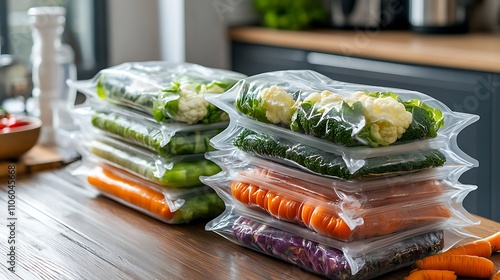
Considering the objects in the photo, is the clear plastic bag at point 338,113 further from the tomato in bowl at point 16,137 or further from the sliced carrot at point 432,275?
the tomato in bowl at point 16,137

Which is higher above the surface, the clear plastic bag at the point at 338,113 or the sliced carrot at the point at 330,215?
the clear plastic bag at the point at 338,113

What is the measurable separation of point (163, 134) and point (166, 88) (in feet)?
0.28

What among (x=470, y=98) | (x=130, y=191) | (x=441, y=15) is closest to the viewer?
(x=130, y=191)

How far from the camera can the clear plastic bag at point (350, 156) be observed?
3.60 feet

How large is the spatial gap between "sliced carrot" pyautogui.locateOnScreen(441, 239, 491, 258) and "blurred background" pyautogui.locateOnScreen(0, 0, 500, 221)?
1310 millimetres

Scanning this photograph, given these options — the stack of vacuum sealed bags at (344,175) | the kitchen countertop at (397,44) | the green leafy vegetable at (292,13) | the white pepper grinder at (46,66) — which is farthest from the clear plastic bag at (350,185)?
the green leafy vegetable at (292,13)

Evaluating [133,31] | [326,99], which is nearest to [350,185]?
[326,99]

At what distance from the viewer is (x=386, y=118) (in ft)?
3.56

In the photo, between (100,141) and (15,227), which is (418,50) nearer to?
(100,141)

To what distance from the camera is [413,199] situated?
1170 millimetres

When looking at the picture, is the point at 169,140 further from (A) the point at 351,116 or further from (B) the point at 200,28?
(B) the point at 200,28

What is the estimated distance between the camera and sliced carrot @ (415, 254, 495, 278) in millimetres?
1135

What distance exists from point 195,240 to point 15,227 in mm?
349

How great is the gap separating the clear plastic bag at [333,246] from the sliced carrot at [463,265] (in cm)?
4
